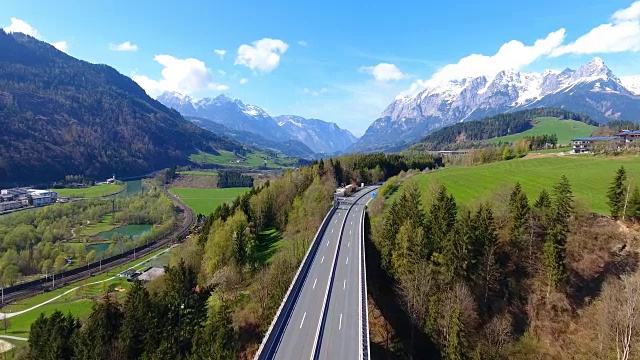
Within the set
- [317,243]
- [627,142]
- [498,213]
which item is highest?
[627,142]

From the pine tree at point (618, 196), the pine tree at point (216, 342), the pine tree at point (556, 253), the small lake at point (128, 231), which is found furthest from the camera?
the small lake at point (128, 231)

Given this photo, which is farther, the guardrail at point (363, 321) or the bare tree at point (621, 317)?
the bare tree at point (621, 317)

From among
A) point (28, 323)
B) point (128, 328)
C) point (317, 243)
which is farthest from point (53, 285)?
point (317, 243)

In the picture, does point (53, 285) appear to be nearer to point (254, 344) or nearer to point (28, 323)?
point (28, 323)

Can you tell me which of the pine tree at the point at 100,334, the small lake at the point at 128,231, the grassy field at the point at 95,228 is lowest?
the small lake at the point at 128,231

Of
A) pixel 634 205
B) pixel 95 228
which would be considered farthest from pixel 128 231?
pixel 634 205

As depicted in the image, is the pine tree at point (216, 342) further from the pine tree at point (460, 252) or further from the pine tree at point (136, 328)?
the pine tree at point (460, 252)

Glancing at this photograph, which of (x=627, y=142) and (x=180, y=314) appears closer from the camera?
(x=180, y=314)

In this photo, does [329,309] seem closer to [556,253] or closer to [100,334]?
[100,334]

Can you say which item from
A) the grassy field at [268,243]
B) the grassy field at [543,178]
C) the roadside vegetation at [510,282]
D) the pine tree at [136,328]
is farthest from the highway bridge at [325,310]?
the grassy field at [543,178]

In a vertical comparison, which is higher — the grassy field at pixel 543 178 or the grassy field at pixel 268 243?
the grassy field at pixel 543 178
